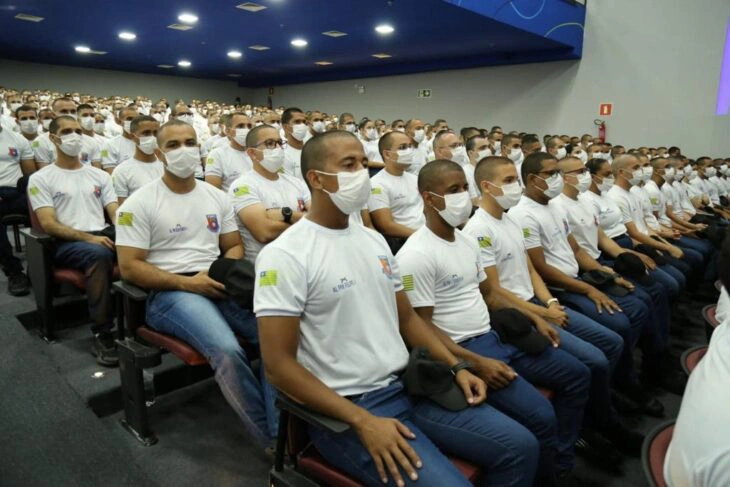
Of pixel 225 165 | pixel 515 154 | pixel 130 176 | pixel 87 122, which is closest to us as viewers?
pixel 130 176

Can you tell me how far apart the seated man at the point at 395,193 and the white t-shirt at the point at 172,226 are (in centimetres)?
128

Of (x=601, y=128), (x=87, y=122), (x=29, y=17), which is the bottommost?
(x=87, y=122)

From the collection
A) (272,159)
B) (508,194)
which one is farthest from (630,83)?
(272,159)

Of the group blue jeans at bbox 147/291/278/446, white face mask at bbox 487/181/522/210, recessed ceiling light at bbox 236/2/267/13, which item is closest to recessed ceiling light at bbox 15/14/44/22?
recessed ceiling light at bbox 236/2/267/13

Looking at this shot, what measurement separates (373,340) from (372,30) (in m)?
8.54

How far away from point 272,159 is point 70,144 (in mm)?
1354

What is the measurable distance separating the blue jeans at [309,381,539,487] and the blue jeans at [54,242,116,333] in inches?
70.2

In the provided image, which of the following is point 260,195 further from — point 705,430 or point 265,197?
point 705,430

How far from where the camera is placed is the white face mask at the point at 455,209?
2.06m

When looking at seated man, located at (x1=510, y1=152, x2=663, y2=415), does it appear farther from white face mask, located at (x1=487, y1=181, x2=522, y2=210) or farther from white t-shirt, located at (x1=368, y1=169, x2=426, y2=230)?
white t-shirt, located at (x1=368, y1=169, x2=426, y2=230)

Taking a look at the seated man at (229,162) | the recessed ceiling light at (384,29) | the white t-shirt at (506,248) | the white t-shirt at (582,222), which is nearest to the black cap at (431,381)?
the white t-shirt at (506,248)

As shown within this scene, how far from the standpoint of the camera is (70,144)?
121 inches

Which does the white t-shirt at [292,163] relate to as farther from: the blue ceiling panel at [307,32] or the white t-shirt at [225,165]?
the blue ceiling panel at [307,32]

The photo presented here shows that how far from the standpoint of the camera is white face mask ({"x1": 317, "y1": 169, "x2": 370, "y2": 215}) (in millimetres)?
1568
